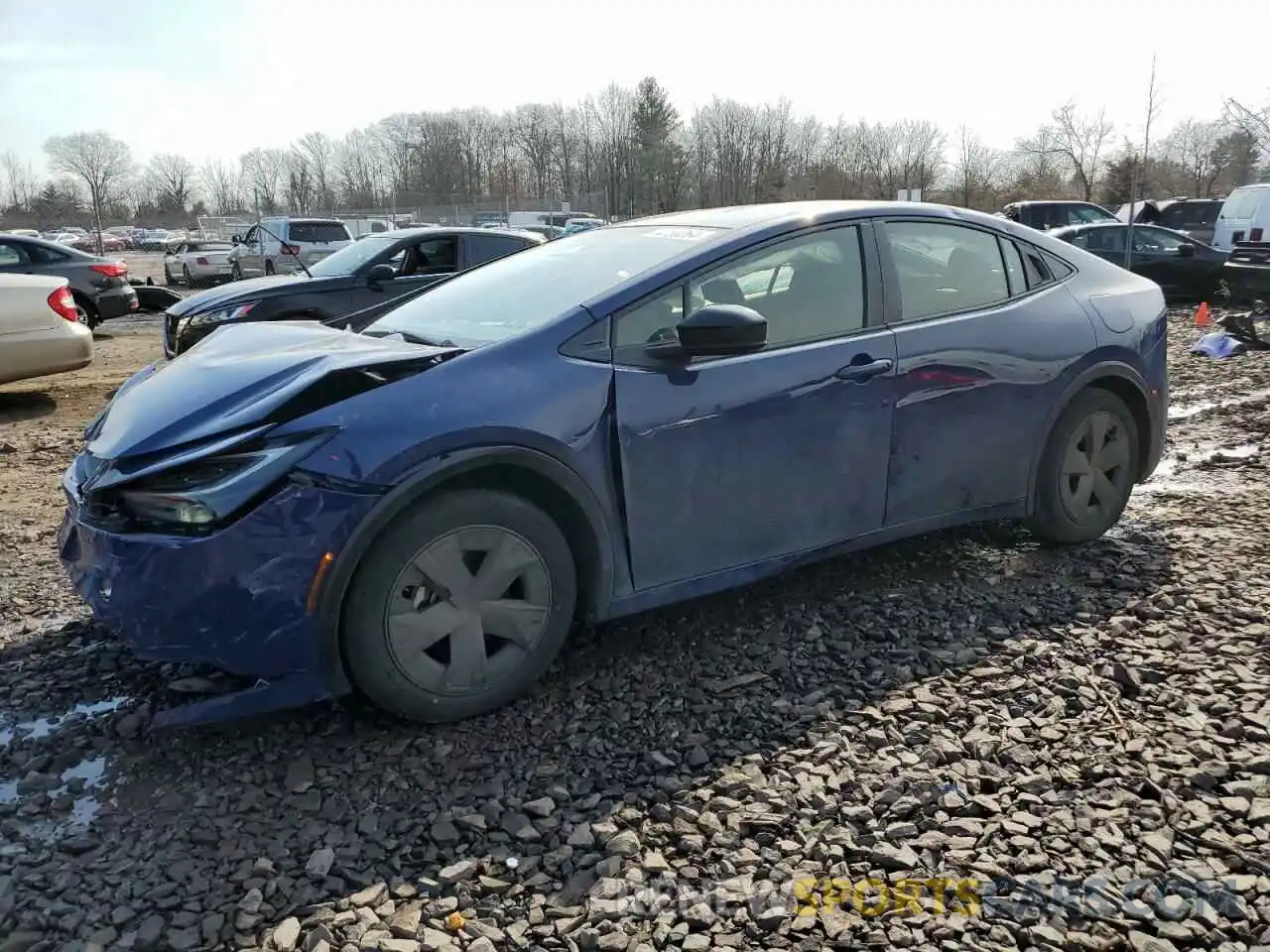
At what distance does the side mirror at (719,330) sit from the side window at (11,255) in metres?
12.3

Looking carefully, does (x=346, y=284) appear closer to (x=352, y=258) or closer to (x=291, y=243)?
(x=352, y=258)

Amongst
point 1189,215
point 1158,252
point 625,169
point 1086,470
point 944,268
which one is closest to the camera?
point 944,268

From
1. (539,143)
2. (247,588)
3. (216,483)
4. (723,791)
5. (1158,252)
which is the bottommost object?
(723,791)

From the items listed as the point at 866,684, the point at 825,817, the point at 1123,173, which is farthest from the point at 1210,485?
the point at 1123,173

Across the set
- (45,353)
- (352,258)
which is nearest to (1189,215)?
(352,258)

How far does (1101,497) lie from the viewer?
14.7 feet

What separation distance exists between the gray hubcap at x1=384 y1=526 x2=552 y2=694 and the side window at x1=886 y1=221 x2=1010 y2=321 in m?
1.85

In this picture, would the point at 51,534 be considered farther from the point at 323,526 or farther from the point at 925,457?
the point at 925,457

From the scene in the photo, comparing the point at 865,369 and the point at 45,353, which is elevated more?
the point at 865,369

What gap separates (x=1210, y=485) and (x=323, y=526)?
5.10 m

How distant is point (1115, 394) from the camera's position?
444 cm

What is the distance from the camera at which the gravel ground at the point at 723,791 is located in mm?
2186

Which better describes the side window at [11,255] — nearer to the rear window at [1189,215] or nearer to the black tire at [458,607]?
the black tire at [458,607]

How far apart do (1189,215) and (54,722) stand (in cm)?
2429
